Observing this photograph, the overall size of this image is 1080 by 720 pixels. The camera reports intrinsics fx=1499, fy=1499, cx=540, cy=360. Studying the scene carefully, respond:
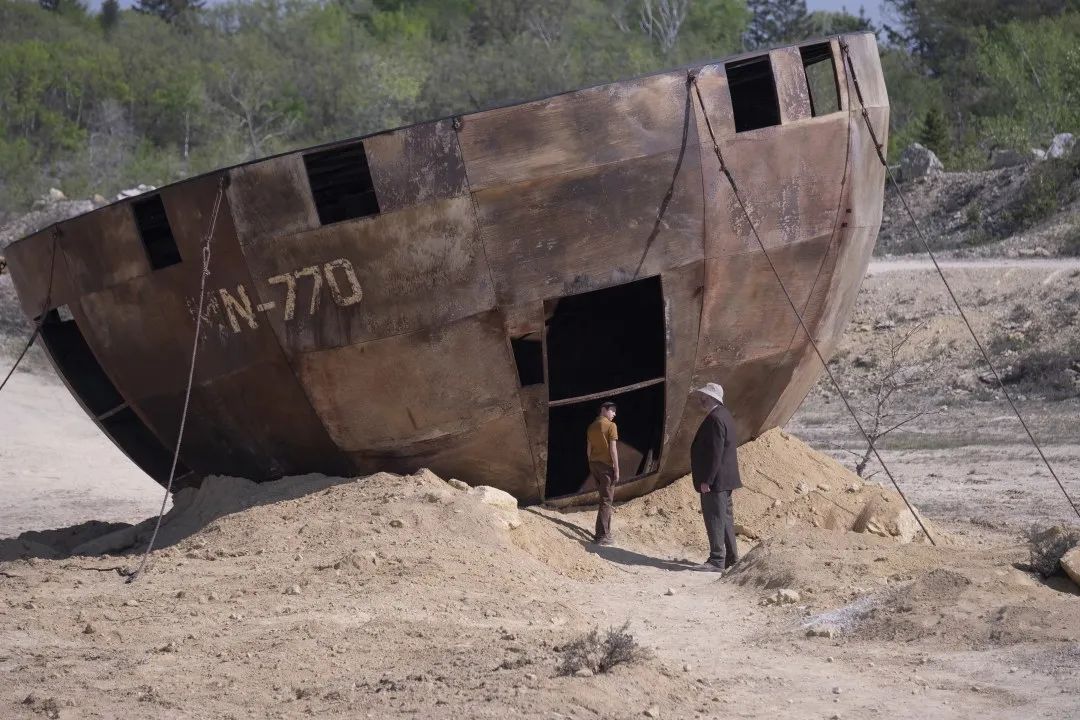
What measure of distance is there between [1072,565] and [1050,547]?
0.92 feet

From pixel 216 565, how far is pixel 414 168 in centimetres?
254

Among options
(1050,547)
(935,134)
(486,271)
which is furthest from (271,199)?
(935,134)

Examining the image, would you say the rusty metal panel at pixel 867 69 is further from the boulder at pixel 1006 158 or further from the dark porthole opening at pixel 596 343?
the boulder at pixel 1006 158

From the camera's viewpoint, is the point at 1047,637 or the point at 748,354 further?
the point at 748,354

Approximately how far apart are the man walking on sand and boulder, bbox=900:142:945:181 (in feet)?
73.4

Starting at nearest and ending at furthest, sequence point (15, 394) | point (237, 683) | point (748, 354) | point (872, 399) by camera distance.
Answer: point (237, 683) < point (748, 354) < point (872, 399) < point (15, 394)

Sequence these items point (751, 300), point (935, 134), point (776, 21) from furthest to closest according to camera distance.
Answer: point (776, 21)
point (935, 134)
point (751, 300)

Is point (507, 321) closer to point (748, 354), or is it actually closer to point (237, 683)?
point (748, 354)

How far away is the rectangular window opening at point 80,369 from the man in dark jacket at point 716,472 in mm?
4286

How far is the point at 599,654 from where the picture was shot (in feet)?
20.6

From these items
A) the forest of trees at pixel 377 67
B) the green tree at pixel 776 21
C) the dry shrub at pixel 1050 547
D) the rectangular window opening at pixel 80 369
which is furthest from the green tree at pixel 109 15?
the dry shrub at pixel 1050 547

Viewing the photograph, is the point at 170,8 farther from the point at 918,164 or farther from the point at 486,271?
the point at 486,271

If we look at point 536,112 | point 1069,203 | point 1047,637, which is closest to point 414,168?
point 536,112

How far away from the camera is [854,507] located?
10195 mm
